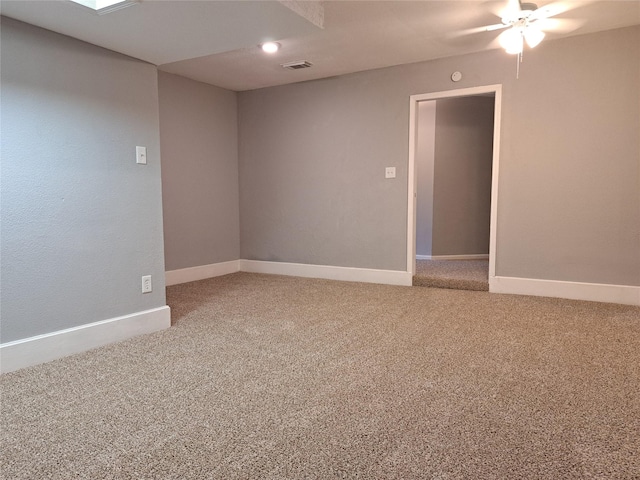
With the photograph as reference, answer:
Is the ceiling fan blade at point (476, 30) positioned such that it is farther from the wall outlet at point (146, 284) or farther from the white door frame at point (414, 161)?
the wall outlet at point (146, 284)

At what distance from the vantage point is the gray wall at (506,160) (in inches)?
138

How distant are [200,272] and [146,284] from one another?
196cm

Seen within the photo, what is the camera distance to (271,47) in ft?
12.2

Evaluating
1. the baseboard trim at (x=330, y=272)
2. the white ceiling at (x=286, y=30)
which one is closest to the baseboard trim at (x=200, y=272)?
the baseboard trim at (x=330, y=272)

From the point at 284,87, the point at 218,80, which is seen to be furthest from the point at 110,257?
the point at 284,87

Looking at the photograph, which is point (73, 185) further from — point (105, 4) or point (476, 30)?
point (476, 30)

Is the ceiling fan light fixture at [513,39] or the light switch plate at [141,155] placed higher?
the ceiling fan light fixture at [513,39]

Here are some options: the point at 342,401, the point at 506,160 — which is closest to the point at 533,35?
the point at 506,160

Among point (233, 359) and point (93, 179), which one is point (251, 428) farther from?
point (93, 179)

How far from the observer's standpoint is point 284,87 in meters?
5.07

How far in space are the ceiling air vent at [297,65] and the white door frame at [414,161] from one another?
3.80 ft

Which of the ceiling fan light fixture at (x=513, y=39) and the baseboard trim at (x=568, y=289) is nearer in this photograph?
the ceiling fan light fixture at (x=513, y=39)

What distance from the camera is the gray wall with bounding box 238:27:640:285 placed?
3510mm

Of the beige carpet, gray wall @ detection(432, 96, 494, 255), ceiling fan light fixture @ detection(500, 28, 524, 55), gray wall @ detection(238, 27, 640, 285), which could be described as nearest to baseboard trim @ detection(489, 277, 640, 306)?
gray wall @ detection(238, 27, 640, 285)
